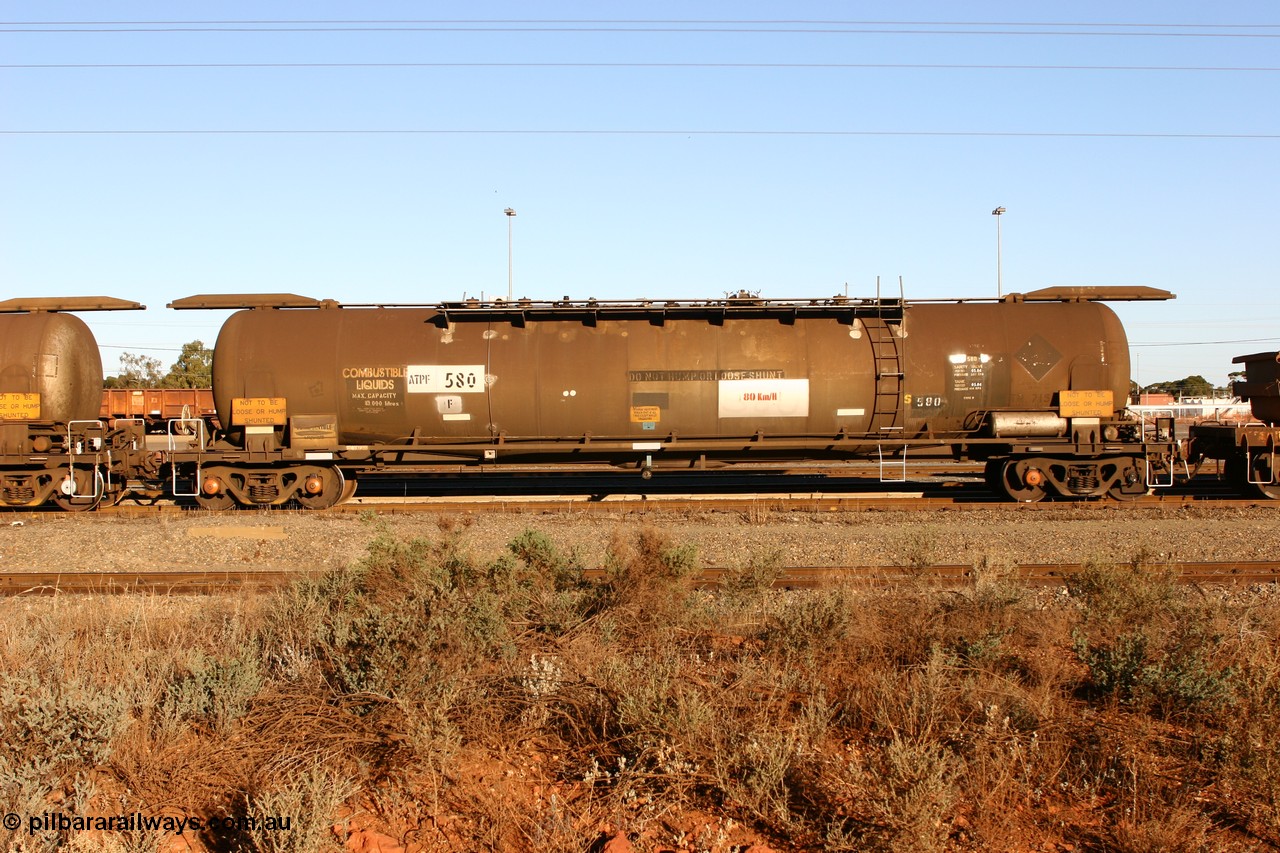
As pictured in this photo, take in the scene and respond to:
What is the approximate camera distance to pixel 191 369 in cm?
5338

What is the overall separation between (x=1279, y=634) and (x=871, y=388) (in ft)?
28.1

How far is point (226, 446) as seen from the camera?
588 inches

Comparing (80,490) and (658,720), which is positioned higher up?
(80,490)

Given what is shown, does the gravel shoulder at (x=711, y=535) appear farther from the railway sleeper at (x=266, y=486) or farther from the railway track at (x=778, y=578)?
the railway sleeper at (x=266, y=486)

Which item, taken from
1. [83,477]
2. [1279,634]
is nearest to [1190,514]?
[1279,634]

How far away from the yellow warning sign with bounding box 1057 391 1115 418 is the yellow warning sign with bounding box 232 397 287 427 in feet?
46.4

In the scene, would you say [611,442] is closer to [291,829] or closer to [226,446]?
[226,446]

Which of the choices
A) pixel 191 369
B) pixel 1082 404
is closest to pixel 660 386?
pixel 1082 404

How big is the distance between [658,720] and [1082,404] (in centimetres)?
1294

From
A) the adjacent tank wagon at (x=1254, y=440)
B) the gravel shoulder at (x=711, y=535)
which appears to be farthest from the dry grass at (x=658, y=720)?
the adjacent tank wagon at (x=1254, y=440)

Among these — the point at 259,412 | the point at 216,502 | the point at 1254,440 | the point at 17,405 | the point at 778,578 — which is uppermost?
the point at 17,405

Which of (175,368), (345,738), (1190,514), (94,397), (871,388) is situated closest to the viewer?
(345,738)

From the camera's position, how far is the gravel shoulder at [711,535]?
10250 millimetres

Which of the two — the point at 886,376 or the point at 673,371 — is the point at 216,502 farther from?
the point at 886,376
